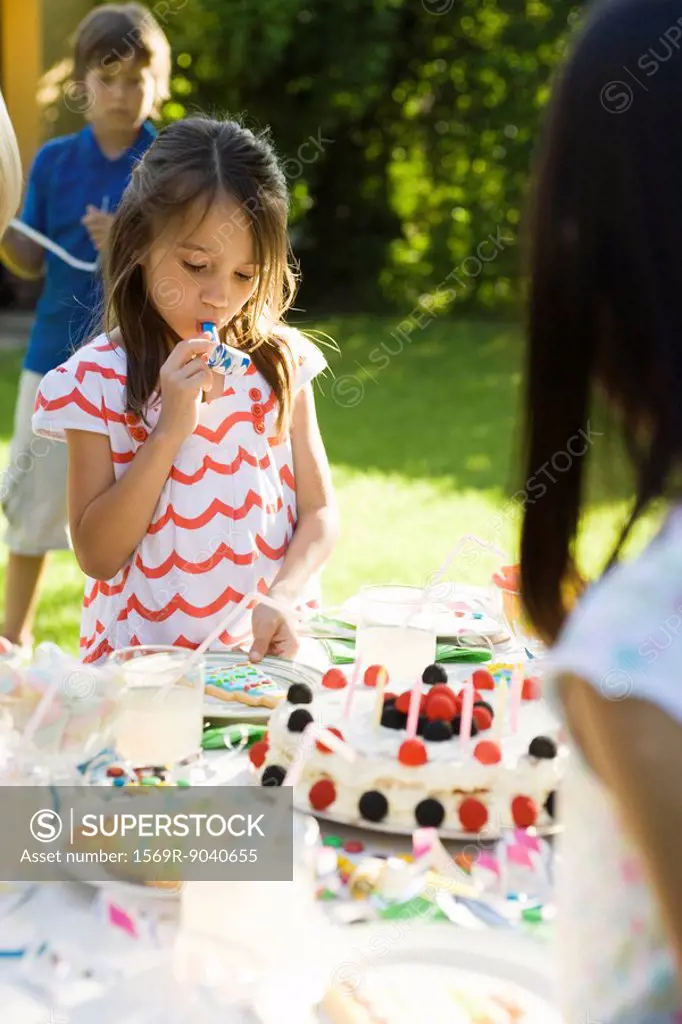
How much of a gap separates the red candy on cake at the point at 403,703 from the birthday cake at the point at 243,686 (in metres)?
0.23

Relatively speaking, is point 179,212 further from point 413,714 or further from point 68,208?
point 68,208

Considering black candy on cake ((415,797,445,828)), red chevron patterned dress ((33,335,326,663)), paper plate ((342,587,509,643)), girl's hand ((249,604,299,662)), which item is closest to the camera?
black candy on cake ((415,797,445,828))

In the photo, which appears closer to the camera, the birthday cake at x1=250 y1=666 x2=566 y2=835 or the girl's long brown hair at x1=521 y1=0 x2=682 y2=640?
the girl's long brown hair at x1=521 y1=0 x2=682 y2=640

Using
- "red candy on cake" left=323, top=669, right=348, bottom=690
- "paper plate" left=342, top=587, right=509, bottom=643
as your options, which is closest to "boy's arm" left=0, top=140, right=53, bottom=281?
"paper plate" left=342, top=587, right=509, bottom=643

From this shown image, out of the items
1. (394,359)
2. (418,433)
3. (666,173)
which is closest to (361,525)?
(418,433)

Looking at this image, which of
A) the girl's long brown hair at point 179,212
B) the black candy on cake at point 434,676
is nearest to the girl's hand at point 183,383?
the girl's long brown hair at point 179,212

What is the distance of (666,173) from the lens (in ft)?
2.47

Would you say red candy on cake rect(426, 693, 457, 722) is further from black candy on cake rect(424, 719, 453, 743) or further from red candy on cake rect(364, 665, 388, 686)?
red candy on cake rect(364, 665, 388, 686)

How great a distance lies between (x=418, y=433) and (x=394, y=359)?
2622 millimetres

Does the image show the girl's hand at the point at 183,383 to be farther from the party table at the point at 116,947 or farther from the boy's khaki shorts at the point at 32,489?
the boy's khaki shorts at the point at 32,489

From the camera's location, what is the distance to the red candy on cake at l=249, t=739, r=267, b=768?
4.65 feet

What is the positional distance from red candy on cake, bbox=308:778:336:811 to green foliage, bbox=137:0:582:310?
9.60m

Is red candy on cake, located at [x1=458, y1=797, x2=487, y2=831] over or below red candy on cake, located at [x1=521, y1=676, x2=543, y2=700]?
below

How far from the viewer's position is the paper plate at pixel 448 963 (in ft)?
3.60
